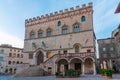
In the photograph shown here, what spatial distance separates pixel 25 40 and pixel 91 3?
20808 millimetres

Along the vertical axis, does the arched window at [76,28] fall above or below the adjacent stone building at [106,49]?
above

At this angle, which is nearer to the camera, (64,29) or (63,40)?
(63,40)

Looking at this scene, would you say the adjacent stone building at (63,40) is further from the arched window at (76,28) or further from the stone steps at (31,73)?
the stone steps at (31,73)

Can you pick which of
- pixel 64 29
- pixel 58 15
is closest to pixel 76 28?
pixel 64 29

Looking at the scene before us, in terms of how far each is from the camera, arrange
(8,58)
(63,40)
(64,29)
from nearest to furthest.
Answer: (63,40), (64,29), (8,58)

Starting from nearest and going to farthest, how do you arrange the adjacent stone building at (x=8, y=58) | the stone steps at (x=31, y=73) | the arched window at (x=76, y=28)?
the stone steps at (x=31, y=73) → the arched window at (x=76, y=28) → the adjacent stone building at (x=8, y=58)

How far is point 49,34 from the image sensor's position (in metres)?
35.5

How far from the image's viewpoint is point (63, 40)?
108 ft

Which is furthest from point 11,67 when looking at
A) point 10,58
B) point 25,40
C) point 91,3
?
point 91,3

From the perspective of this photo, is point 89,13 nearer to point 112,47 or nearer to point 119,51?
point 119,51

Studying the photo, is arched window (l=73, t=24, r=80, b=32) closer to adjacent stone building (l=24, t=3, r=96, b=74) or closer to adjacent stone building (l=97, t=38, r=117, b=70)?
adjacent stone building (l=24, t=3, r=96, b=74)

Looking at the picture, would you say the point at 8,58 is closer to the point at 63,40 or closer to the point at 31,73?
the point at 63,40

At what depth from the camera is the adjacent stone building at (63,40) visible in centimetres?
2875

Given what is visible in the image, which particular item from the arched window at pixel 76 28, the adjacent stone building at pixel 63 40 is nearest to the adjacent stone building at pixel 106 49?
the adjacent stone building at pixel 63 40
